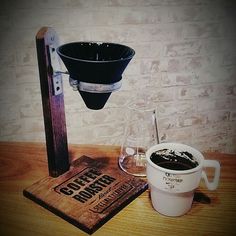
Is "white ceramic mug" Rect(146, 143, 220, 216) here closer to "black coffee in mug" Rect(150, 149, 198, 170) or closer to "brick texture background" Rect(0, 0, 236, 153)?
"black coffee in mug" Rect(150, 149, 198, 170)

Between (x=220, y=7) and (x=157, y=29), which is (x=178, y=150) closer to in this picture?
(x=157, y=29)

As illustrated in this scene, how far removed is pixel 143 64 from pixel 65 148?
1.03 m

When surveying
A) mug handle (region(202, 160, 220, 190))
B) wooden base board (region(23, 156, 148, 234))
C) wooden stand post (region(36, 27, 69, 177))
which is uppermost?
wooden stand post (region(36, 27, 69, 177))

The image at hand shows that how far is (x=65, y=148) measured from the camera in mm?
1076

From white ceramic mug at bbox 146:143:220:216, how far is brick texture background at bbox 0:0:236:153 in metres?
1.09

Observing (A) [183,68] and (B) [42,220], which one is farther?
(A) [183,68]

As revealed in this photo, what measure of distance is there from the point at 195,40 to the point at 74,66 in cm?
133

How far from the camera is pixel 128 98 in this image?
2.02 meters

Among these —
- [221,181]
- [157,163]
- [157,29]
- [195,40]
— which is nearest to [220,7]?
[195,40]

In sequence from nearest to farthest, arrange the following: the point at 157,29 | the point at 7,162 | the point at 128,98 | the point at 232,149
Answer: the point at 7,162 → the point at 157,29 → the point at 128,98 → the point at 232,149

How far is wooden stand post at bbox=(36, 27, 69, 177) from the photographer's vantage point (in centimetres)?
93

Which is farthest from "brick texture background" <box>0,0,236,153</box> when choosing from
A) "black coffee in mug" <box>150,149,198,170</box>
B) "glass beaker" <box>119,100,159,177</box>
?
"black coffee in mug" <box>150,149,198,170</box>

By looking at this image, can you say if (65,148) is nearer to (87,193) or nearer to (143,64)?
(87,193)

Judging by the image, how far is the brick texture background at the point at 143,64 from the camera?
1.73m
